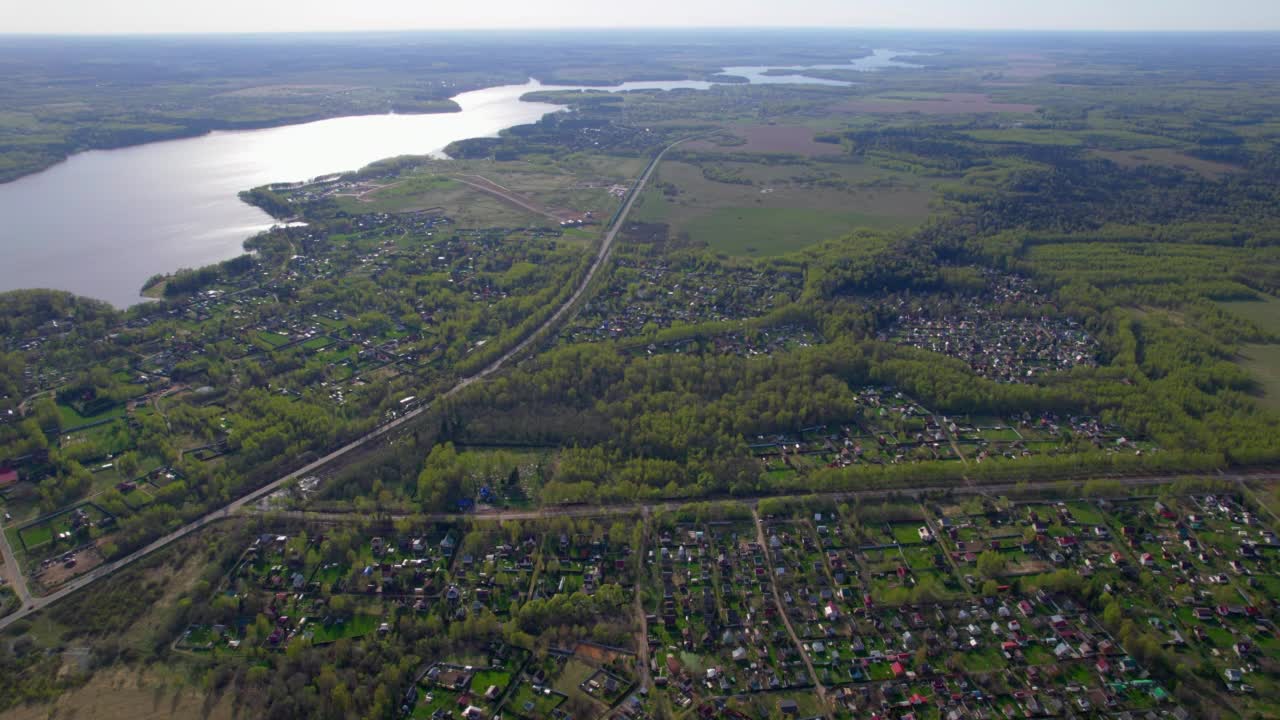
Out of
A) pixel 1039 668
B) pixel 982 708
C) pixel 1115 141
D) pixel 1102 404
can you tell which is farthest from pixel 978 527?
pixel 1115 141

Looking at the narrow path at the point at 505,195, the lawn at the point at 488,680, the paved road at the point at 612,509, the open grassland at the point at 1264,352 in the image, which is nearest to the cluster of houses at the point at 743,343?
the paved road at the point at 612,509

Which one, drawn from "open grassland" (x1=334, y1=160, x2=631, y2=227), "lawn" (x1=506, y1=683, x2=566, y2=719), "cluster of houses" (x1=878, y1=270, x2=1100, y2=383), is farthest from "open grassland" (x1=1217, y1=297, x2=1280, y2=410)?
"open grassland" (x1=334, y1=160, x2=631, y2=227)

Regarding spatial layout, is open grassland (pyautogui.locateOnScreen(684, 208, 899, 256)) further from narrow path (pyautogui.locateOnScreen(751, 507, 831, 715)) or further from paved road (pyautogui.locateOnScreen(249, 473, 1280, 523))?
narrow path (pyautogui.locateOnScreen(751, 507, 831, 715))

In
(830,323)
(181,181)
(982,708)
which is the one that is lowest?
(982,708)

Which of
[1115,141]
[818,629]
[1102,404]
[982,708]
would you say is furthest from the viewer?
[1115,141]

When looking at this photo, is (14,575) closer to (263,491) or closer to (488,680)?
(263,491)

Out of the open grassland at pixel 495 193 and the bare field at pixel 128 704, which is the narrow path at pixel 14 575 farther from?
the open grassland at pixel 495 193

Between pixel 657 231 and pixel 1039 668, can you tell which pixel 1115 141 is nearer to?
pixel 657 231
